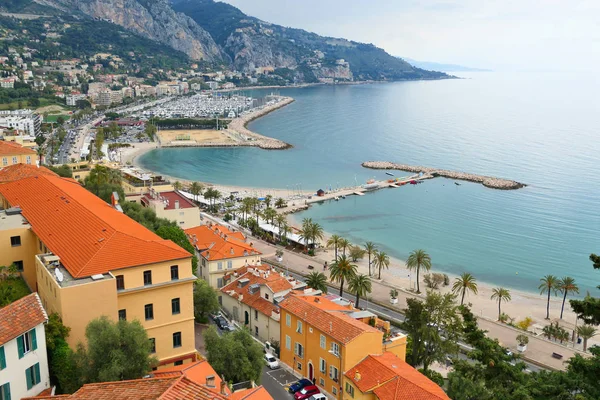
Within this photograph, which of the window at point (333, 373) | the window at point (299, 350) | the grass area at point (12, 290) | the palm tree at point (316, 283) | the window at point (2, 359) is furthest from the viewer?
the palm tree at point (316, 283)

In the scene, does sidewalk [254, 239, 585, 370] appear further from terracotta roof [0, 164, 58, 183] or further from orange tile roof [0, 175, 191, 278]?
orange tile roof [0, 175, 191, 278]

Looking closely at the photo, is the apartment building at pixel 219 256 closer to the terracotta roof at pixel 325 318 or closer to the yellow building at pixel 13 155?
the terracotta roof at pixel 325 318

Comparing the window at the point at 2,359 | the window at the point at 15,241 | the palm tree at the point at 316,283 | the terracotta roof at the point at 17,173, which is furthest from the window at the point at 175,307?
the terracotta roof at the point at 17,173

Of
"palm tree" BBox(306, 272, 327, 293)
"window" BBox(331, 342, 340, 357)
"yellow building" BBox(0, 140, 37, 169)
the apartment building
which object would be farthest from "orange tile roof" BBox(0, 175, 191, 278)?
"yellow building" BBox(0, 140, 37, 169)

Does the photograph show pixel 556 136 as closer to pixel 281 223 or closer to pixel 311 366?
pixel 281 223

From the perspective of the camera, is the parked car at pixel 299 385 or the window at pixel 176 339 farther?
the parked car at pixel 299 385

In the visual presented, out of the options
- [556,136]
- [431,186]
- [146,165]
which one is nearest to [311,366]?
[431,186]

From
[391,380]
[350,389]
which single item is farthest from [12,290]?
[391,380]
